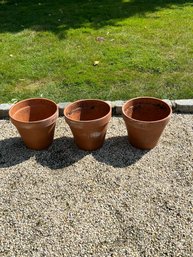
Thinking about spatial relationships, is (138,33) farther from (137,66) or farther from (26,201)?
(26,201)

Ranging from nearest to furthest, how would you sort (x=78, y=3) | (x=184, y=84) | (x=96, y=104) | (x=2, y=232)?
(x=2, y=232)
(x=96, y=104)
(x=184, y=84)
(x=78, y=3)

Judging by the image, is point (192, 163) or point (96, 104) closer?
point (192, 163)

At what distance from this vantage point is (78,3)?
9.73m

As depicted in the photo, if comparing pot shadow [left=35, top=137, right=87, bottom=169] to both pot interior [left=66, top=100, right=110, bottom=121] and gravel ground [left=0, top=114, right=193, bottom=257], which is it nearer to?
gravel ground [left=0, top=114, right=193, bottom=257]

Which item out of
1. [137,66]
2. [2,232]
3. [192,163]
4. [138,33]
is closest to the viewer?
[2,232]

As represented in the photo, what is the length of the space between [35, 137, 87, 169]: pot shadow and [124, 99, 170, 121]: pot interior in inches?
30.5

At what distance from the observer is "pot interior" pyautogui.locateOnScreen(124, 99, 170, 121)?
14.9 ft

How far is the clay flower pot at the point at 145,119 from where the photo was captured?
4.21 meters

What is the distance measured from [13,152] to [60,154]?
1.92 feet

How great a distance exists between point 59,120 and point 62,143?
55 centimetres

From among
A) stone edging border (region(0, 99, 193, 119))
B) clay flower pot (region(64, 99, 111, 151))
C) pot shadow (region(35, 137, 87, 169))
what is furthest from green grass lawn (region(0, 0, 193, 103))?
pot shadow (region(35, 137, 87, 169))

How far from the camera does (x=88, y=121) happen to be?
4.18 metres

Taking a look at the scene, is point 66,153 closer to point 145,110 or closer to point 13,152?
point 13,152

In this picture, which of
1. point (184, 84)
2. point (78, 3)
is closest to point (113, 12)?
point (78, 3)
